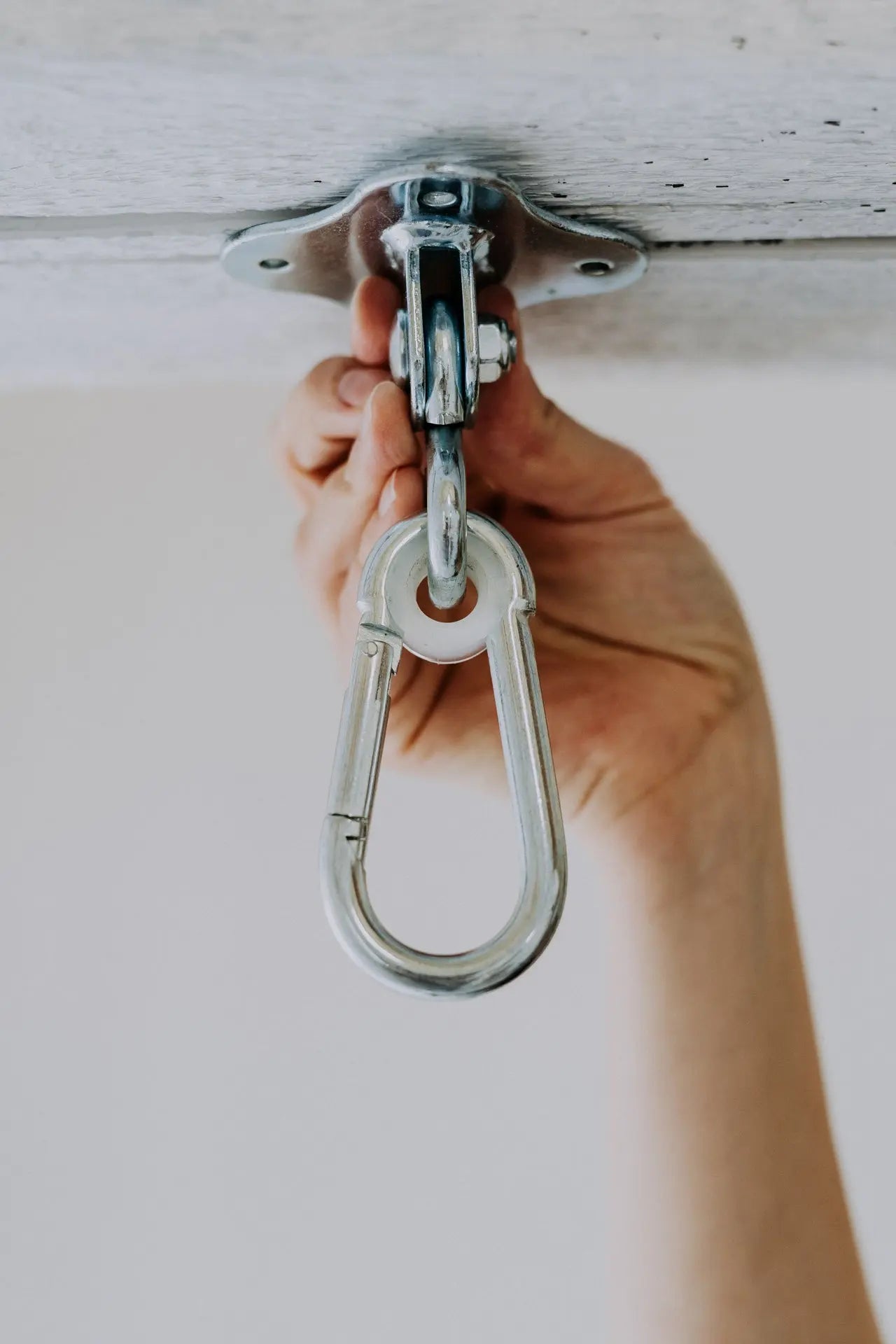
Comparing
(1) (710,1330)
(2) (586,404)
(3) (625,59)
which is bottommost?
(1) (710,1330)

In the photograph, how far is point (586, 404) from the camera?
2.97 ft

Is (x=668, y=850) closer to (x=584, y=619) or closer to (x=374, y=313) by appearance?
(x=584, y=619)

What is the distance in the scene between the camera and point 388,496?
1.03ft

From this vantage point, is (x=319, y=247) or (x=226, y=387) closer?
(x=319, y=247)

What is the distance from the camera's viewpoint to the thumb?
1.11ft

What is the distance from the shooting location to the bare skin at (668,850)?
0.41 metres

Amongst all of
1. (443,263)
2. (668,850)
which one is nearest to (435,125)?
(443,263)

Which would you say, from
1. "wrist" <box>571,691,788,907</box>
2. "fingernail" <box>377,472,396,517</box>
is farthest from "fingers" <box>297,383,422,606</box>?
"wrist" <box>571,691,788,907</box>

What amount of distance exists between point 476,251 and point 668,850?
272mm

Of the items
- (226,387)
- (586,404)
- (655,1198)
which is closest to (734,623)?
(655,1198)

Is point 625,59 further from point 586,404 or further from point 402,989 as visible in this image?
point 586,404

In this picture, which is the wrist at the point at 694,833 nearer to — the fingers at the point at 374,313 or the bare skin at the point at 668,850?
the bare skin at the point at 668,850

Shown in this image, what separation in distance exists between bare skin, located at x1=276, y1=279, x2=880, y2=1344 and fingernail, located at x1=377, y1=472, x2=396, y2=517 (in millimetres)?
61

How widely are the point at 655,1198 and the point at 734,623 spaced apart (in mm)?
237
